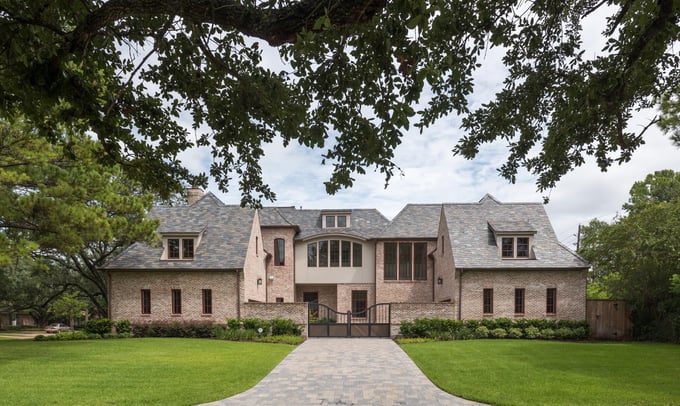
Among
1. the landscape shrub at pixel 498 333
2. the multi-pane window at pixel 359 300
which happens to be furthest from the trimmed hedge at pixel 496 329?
the multi-pane window at pixel 359 300

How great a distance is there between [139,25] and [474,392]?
885 cm

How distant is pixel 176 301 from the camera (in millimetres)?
20688

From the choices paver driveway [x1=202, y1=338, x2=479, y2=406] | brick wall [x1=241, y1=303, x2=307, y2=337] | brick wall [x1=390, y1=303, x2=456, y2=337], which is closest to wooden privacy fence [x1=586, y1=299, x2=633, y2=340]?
brick wall [x1=390, y1=303, x2=456, y2=337]

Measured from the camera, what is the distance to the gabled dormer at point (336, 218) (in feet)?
92.9

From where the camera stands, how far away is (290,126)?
5.40m

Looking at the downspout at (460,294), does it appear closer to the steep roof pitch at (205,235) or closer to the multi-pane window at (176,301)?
the steep roof pitch at (205,235)

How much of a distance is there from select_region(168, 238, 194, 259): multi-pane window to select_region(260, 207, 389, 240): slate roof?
6.11 m

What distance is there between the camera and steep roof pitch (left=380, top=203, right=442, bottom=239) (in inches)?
1028

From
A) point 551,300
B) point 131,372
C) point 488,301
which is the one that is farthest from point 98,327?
point 551,300

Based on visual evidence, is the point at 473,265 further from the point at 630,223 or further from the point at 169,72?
the point at 169,72

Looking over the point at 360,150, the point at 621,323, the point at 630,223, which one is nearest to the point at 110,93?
the point at 360,150

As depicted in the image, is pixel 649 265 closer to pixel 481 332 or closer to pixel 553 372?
pixel 481 332

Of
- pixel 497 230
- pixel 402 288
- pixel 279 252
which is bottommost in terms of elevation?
pixel 402 288

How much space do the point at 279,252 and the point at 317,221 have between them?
12.2 ft
